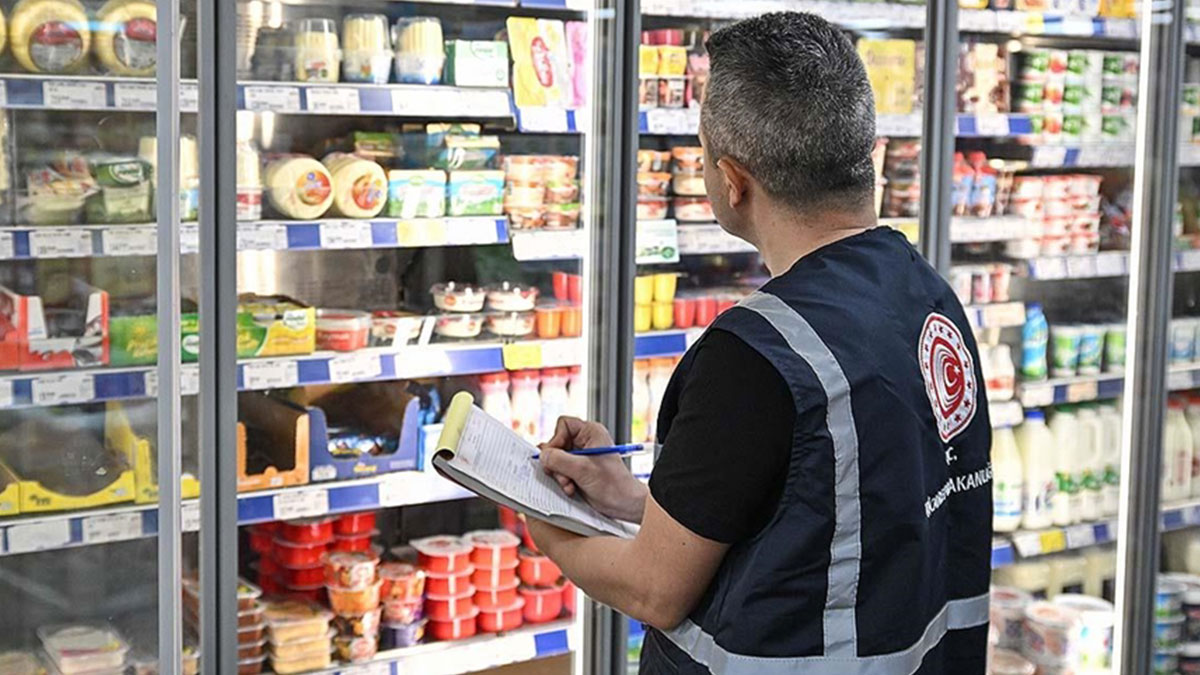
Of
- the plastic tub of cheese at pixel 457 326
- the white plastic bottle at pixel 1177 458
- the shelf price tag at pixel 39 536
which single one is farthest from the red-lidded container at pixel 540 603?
the white plastic bottle at pixel 1177 458

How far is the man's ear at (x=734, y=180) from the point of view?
1465 mm

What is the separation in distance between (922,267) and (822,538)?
1.14ft

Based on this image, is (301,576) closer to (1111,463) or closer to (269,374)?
(269,374)

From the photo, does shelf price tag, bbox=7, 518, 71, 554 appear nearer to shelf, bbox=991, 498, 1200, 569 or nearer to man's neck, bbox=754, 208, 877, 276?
man's neck, bbox=754, 208, 877, 276

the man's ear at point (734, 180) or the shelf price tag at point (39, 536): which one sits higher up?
the man's ear at point (734, 180)

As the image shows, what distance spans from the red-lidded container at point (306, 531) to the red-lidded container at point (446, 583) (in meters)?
0.24

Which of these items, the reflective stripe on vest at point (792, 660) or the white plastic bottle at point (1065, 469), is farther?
the white plastic bottle at point (1065, 469)

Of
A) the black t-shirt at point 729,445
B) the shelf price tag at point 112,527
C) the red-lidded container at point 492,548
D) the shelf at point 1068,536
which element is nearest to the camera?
the black t-shirt at point 729,445

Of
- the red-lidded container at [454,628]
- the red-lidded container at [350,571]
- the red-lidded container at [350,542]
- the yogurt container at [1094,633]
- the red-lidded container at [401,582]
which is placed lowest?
Result: the yogurt container at [1094,633]

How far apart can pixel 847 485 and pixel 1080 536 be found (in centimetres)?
258

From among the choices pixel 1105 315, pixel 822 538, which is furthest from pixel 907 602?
pixel 1105 315

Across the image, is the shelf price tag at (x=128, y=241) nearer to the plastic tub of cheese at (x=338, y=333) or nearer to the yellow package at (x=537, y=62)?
the plastic tub of cheese at (x=338, y=333)

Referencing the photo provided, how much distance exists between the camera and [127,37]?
227 centimetres

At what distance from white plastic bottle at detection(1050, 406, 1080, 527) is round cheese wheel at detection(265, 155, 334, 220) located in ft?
6.90
